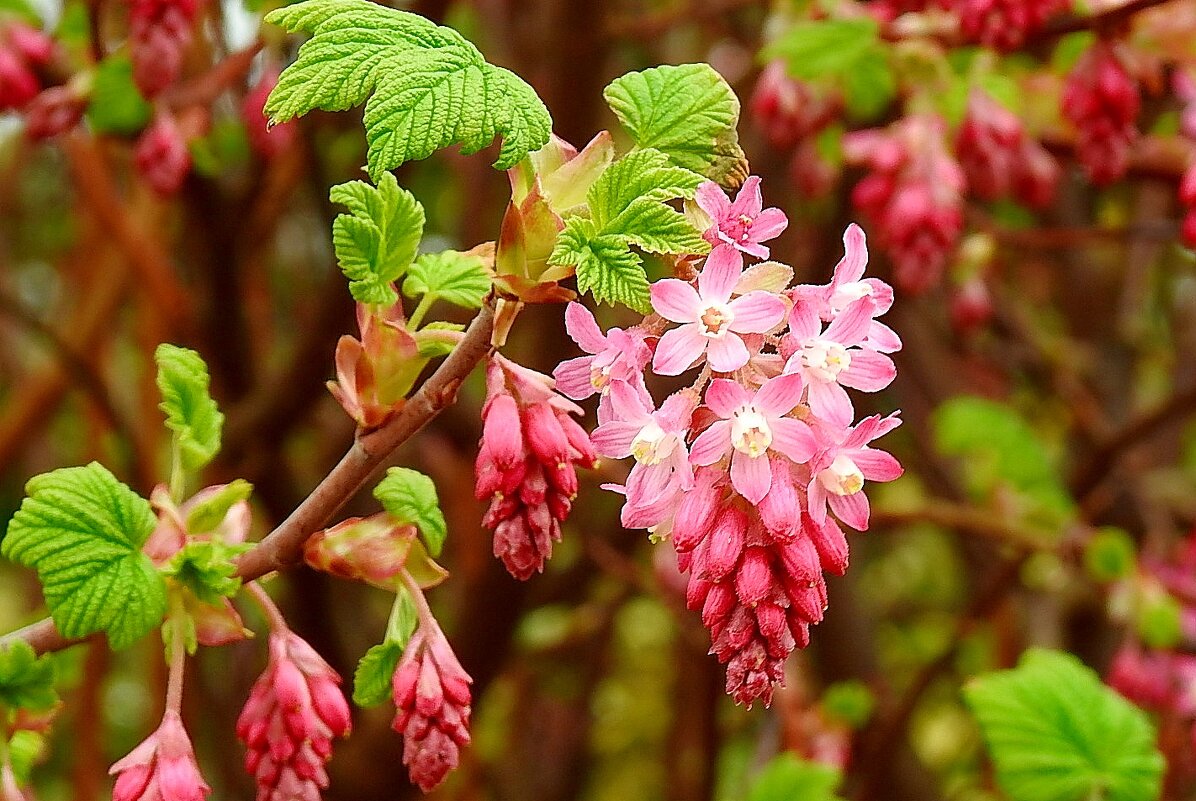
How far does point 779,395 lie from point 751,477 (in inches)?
1.9

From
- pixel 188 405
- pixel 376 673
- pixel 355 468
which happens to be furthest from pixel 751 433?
pixel 188 405

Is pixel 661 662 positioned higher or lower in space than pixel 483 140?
lower

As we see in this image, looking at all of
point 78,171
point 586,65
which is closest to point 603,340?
point 586,65

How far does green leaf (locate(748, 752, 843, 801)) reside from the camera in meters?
1.29

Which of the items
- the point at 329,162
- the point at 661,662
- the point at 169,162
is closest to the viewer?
the point at 169,162

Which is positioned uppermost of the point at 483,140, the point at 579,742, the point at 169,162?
the point at 483,140

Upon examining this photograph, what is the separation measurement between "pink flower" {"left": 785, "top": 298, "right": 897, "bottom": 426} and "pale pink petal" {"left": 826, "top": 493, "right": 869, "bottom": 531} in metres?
0.05

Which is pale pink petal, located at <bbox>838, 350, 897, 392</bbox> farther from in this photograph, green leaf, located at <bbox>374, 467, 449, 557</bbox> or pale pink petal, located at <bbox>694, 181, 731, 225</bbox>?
green leaf, located at <bbox>374, 467, 449, 557</bbox>

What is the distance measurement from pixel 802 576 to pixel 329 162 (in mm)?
1780

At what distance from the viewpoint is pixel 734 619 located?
2.19 ft

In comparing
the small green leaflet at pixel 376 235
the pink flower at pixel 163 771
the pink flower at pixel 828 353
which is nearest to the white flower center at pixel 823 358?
the pink flower at pixel 828 353

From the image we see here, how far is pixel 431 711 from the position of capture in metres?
0.75

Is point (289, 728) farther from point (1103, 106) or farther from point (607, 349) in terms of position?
point (1103, 106)

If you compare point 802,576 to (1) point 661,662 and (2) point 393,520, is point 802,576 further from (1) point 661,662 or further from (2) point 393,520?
(1) point 661,662
